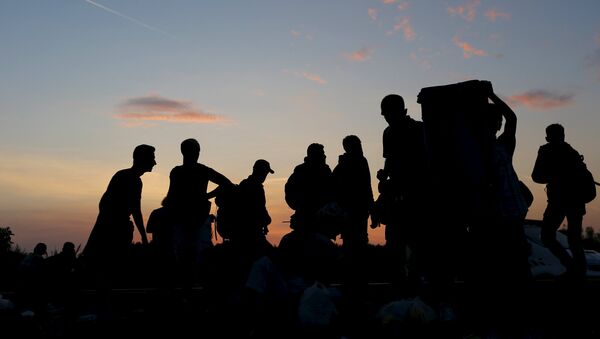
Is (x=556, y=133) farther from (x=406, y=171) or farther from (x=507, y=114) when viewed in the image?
(x=507, y=114)

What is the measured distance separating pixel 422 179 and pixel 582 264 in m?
2.96

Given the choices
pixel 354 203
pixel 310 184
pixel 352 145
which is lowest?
pixel 354 203

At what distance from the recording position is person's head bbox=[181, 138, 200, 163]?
733cm

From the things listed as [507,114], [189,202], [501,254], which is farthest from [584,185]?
[189,202]

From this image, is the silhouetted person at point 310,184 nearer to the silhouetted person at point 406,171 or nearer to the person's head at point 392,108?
the silhouetted person at point 406,171

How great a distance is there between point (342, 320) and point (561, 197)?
12.7ft

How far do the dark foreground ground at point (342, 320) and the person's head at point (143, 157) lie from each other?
65.8 inches

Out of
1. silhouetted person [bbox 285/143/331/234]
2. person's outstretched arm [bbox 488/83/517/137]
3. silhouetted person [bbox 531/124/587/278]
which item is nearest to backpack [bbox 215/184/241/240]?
silhouetted person [bbox 285/143/331/234]

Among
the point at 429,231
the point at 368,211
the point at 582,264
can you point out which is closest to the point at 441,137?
A: the point at 429,231

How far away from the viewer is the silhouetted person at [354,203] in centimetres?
758

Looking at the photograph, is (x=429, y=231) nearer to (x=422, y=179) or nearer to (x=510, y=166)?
(x=422, y=179)

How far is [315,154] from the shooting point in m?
8.44

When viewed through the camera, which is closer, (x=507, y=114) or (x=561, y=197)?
(x=507, y=114)

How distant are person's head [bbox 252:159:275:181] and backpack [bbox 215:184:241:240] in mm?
756
